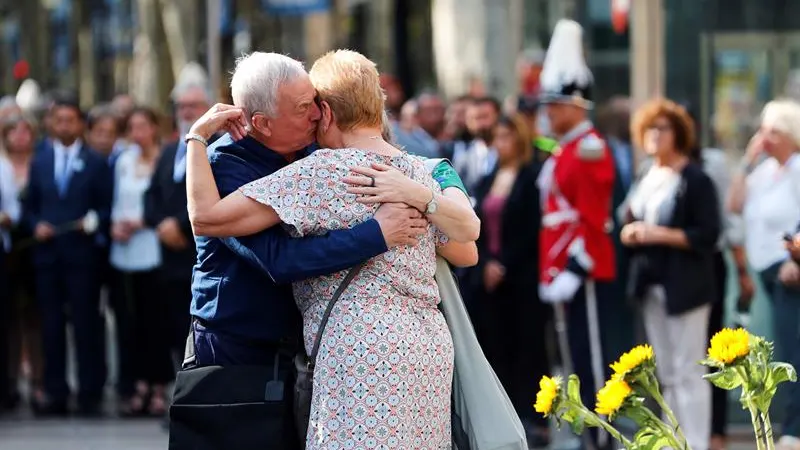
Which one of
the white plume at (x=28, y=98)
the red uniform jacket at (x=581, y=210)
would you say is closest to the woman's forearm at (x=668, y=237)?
the red uniform jacket at (x=581, y=210)

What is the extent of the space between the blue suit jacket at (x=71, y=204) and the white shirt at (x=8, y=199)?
0.15 metres

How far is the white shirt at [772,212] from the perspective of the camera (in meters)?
9.38

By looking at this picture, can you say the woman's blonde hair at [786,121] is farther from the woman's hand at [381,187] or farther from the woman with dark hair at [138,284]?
the woman's hand at [381,187]

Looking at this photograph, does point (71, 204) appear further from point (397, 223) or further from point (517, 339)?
point (397, 223)

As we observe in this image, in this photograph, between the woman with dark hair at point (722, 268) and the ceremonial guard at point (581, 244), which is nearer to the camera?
the ceremonial guard at point (581, 244)

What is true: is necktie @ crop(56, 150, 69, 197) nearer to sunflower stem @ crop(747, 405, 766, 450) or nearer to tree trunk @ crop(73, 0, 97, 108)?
sunflower stem @ crop(747, 405, 766, 450)

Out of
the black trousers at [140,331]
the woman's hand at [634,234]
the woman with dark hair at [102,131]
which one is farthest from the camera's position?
the woman with dark hair at [102,131]

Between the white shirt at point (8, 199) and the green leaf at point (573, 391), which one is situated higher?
the green leaf at point (573, 391)

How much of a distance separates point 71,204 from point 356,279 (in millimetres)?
7378

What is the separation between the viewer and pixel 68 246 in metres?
12.2

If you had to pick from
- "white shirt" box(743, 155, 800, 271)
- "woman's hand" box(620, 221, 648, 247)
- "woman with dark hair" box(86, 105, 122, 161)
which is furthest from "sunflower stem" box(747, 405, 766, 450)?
"woman with dark hair" box(86, 105, 122, 161)

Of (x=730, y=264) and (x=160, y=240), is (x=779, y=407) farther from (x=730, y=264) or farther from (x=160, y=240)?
(x=160, y=240)

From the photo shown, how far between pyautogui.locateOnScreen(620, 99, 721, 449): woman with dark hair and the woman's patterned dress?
4568 millimetres

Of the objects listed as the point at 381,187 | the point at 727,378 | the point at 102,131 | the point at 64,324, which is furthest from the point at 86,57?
the point at 727,378
